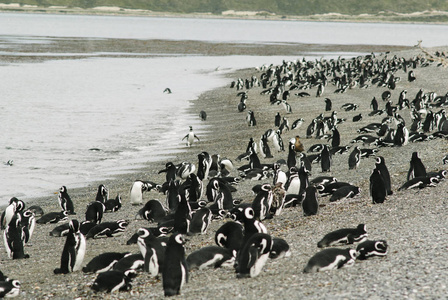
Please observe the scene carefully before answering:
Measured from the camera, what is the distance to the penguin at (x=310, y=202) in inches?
366

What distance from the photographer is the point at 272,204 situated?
9.59m

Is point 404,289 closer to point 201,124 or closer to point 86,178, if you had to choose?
point 86,178

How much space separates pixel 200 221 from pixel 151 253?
1862mm

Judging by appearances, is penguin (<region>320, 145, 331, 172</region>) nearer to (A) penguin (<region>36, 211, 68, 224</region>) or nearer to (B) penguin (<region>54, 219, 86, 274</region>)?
(A) penguin (<region>36, 211, 68, 224</region>)

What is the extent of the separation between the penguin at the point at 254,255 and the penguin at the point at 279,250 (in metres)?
0.57

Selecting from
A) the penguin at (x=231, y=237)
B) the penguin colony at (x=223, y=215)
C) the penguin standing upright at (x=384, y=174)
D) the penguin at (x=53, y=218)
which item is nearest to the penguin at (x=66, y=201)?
the penguin colony at (x=223, y=215)

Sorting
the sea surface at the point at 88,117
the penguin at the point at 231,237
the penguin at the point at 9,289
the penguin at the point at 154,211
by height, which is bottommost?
the sea surface at the point at 88,117

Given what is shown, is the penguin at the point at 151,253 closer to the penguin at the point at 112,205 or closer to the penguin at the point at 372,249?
the penguin at the point at 372,249

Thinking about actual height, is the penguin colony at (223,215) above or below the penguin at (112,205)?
above

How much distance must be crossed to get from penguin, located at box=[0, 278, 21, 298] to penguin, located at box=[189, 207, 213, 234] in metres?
2.72

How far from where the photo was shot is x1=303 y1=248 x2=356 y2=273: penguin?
6.46 metres

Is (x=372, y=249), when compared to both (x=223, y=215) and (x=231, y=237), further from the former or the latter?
(x=223, y=215)

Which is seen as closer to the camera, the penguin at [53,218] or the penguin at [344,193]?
the penguin at [344,193]

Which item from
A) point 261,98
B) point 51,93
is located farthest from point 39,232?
point 51,93
